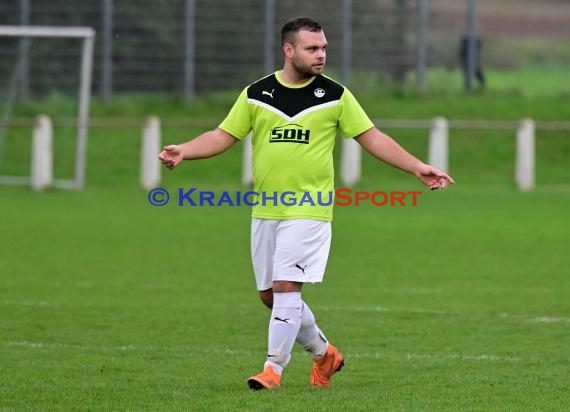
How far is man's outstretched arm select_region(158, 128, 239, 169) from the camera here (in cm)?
825

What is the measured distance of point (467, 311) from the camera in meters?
12.3

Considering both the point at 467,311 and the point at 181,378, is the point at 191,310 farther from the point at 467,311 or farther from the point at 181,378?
the point at 181,378

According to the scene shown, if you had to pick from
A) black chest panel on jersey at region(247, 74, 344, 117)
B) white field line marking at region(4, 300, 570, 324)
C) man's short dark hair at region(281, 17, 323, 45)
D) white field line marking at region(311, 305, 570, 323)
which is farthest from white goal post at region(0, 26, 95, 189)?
man's short dark hair at region(281, 17, 323, 45)

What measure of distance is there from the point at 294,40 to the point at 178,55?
92.8ft

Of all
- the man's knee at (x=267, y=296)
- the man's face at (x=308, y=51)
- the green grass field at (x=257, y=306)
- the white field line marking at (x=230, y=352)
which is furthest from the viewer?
the white field line marking at (x=230, y=352)

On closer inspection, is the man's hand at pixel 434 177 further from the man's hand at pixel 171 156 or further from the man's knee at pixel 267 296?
the man's hand at pixel 171 156

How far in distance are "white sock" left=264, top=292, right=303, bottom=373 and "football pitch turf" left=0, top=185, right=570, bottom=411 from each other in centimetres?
20

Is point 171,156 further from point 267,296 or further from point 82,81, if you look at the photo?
point 82,81

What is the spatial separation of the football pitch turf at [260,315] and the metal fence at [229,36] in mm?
13046

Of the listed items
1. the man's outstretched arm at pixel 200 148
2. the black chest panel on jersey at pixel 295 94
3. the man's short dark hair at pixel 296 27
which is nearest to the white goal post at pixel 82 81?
the man's outstretched arm at pixel 200 148

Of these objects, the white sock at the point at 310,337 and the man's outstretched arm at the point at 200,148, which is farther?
the white sock at the point at 310,337

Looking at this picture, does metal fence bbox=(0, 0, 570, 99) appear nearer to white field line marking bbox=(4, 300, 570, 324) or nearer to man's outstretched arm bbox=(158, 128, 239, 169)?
white field line marking bbox=(4, 300, 570, 324)

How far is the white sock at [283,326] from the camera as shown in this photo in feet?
27.1

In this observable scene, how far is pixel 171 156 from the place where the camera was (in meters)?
8.25
